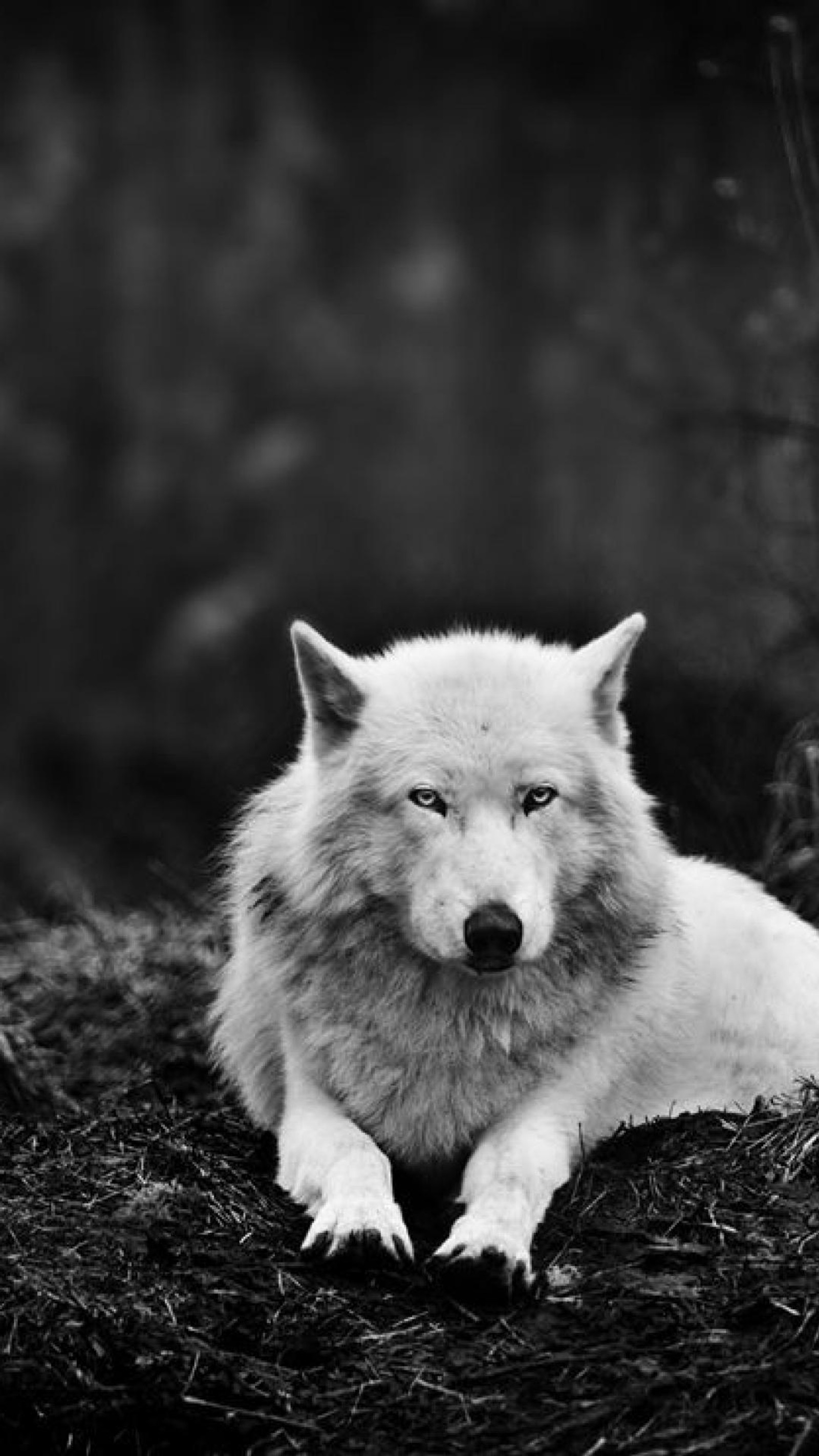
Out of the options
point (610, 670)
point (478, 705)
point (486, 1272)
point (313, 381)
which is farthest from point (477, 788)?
point (313, 381)

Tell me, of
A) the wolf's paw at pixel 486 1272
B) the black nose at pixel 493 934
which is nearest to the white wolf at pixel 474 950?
the black nose at pixel 493 934

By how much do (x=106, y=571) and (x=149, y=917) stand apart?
6868 mm

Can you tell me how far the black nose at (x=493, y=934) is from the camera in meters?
3.13

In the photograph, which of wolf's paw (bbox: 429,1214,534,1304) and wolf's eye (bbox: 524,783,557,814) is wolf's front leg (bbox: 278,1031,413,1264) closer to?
wolf's paw (bbox: 429,1214,534,1304)

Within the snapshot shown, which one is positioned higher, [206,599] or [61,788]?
[206,599]

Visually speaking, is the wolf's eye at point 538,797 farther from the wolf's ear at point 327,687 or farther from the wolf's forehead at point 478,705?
the wolf's ear at point 327,687

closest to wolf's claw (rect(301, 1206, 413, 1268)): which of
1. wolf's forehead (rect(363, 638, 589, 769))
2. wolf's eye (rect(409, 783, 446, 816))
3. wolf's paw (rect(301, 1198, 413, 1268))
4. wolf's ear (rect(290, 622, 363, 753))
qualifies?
wolf's paw (rect(301, 1198, 413, 1268))

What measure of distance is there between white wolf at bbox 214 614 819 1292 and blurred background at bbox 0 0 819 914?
12.9 ft

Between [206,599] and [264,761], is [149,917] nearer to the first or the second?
[264,761]

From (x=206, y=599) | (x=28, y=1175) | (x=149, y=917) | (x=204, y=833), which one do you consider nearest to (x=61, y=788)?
(x=206, y=599)

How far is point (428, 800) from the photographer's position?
11.1 feet

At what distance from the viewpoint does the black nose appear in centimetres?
313

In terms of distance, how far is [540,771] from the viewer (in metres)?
3.39

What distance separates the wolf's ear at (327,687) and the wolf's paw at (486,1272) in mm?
1036
